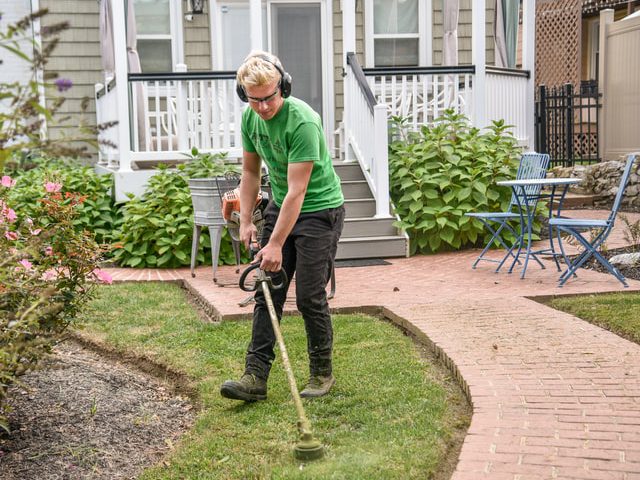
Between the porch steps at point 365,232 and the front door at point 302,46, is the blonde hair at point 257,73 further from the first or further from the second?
the front door at point 302,46

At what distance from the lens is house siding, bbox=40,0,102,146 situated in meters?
13.4

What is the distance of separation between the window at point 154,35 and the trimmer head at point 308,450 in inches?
412

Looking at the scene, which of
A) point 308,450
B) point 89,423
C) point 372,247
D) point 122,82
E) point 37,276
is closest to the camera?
point 308,450

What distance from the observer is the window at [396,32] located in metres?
13.9

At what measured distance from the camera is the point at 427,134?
10.7 meters

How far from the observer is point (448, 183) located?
9945mm

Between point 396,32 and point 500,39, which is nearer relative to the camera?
point 500,39

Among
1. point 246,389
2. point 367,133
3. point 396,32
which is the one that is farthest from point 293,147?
point 396,32

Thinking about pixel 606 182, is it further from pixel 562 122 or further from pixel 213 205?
pixel 213 205

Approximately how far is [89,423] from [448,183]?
6185mm

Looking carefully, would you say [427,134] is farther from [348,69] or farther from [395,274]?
[395,274]

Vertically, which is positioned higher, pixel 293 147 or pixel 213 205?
pixel 293 147

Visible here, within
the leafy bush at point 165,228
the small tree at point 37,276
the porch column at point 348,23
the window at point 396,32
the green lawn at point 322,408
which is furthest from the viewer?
the window at point 396,32

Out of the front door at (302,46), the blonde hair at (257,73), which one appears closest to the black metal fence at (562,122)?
the front door at (302,46)
